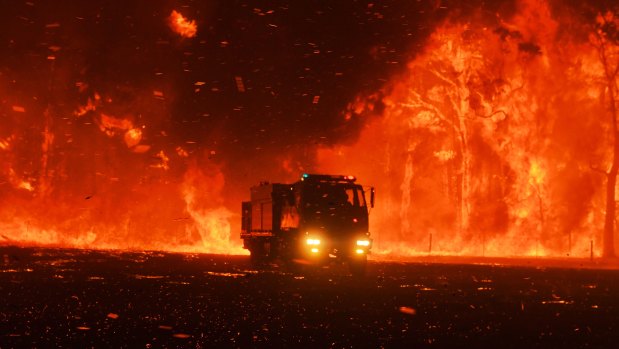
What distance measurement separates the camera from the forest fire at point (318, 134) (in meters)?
42.3

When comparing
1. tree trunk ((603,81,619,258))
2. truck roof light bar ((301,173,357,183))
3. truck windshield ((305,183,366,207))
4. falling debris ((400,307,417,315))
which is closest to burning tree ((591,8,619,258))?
tree trunk ((603,81,619,258))

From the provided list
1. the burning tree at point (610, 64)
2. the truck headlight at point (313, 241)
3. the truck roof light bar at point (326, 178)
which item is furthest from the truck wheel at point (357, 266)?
the burning tree at point (610, 64)

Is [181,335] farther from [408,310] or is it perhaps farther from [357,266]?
[357,266]

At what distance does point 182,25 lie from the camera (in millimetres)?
49438

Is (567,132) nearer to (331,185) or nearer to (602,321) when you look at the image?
(331,185)

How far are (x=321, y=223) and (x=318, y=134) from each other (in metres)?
21.7

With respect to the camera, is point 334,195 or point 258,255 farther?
point 258,255

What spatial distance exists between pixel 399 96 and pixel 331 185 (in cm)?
1971

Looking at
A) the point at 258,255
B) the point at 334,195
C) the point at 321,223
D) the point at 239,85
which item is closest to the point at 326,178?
the point at 334,195

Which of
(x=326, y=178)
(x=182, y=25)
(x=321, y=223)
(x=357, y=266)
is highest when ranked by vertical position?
(x=182, y=25)

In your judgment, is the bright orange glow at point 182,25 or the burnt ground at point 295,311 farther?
the bright orange glow at point 182,25

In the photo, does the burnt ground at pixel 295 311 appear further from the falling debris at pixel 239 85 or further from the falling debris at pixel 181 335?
the falling debris at pixel 239 85

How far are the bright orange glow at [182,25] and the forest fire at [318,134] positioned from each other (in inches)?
3.5

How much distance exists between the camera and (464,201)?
147ft
